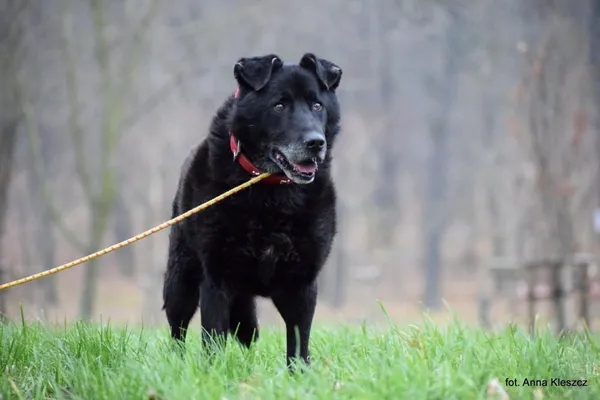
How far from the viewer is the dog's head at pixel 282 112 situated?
182 inches

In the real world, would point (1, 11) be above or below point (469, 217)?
above

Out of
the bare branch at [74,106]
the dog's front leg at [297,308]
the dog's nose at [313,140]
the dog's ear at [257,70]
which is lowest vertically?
the dog's front leg at [297,308]

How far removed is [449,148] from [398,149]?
1933 mm

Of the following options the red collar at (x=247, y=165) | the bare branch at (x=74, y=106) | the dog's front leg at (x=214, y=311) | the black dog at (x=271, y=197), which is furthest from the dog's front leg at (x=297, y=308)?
the bare branch at (x=74, y=106)

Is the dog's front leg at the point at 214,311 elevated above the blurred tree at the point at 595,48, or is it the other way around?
the blurred tree at the point at 595,48

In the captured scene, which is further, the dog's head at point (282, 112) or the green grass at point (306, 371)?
the dog's head at point (282, 112)

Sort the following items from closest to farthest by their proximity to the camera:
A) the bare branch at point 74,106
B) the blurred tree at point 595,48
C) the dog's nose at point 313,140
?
the dog's nose at point 313,140 < the blurred tree at point 595,48 < the bare branch at point 74,106

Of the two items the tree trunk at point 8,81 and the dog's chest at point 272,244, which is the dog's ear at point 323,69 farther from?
the tree trunk at point 8,81

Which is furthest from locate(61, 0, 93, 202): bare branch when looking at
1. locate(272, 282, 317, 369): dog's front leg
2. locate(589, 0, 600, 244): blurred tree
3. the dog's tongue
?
the dog's tongue

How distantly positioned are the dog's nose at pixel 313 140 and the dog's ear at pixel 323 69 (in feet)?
1.60

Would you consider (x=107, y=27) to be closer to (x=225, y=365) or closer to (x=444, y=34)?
(x=444, y=34)

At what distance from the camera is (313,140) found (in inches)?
178

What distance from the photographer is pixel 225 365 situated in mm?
4191

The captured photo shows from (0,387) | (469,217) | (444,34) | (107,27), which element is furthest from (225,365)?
(469,217)
